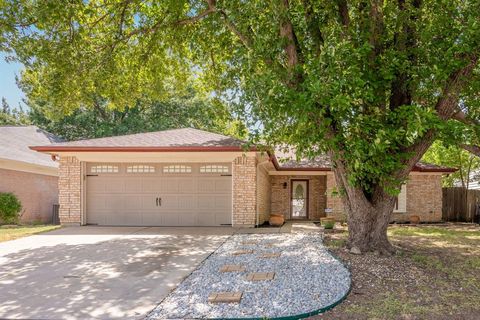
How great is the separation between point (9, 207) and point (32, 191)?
229cm

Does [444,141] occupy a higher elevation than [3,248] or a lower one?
higher

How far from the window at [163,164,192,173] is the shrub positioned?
6.80 metres

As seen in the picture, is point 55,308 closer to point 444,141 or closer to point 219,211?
point 444,141

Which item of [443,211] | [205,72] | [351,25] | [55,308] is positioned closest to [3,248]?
[55,308]

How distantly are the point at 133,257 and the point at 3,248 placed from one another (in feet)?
11.4

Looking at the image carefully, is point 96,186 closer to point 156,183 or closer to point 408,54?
point 156,183

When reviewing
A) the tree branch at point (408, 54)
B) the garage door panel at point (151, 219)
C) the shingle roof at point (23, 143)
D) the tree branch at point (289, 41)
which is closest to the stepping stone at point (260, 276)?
the tree branch at point (289, 41)

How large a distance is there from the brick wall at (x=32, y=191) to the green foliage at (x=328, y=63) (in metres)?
6.59

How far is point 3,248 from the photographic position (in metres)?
9.35

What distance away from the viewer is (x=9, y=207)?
15.6 meters

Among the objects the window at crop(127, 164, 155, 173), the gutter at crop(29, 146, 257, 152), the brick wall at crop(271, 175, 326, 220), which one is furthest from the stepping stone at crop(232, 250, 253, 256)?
the brick wall at crop(271, 175, 326, 220)

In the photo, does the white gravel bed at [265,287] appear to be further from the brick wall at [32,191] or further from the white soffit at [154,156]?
the brick wall at [32,191]

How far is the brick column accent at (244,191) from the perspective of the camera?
43.0 ft

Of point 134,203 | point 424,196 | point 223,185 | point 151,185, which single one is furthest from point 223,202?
point 424,196
